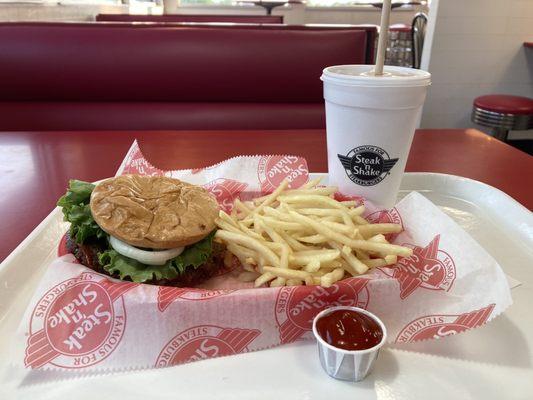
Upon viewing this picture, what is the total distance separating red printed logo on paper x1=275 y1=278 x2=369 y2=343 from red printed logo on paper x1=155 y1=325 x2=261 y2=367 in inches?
2.7

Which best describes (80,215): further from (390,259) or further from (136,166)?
(390,259)

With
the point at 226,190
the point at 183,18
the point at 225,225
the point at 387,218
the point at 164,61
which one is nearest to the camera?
the point at 225,225

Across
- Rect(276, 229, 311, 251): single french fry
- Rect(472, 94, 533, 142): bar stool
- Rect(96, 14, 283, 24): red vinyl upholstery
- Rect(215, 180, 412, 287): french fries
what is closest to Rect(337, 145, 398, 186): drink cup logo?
Rect(215, 180, 412, 287): french fries

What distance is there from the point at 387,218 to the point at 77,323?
884mm

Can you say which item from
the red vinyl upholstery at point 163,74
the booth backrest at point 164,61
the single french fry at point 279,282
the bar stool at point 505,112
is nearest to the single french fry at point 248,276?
the single french fry at point 279,282

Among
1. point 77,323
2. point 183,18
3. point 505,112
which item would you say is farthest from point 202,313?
point 183,18

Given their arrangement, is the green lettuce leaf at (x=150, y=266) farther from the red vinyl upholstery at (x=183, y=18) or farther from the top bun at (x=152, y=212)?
the red vinyl upholstery at (x=183, y=18)

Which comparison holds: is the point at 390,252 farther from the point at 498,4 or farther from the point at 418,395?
the point at 498,4

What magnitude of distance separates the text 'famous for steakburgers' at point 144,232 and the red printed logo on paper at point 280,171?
0.40 metres

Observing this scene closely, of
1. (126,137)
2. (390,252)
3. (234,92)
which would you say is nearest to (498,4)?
(234,92)

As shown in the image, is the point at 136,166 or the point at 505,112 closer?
the point at 136,166

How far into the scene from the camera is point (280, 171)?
167cm

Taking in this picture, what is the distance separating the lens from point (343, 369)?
875 millimetres

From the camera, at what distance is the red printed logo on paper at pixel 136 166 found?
64.6 inches
